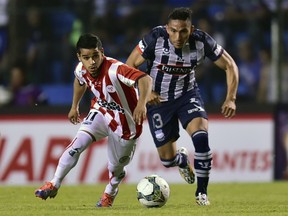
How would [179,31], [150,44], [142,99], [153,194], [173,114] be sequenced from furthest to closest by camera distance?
[173,114] → [150,44] → [179,31] → [153,194] → [142,99]

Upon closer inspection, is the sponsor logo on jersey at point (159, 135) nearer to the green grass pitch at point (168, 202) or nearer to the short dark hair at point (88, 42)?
the green grass pitch at point (168, 202)

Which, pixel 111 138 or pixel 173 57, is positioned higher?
pixel 173 57

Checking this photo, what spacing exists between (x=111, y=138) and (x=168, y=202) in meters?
1.40

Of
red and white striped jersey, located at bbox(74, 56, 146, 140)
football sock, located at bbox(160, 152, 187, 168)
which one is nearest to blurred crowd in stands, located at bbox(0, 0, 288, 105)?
football sock, located at bbox(160, 152, 187, 168)

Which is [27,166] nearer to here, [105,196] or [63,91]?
[63,91]

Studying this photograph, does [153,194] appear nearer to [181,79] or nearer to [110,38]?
[181,79]

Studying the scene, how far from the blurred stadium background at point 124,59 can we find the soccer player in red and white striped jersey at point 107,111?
19.6 ft

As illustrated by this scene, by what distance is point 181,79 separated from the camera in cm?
1102

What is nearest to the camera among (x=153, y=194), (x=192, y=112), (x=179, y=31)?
(x=153, y=194)

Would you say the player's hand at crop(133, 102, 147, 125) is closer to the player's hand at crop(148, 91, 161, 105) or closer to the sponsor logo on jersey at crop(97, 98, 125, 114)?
the sponsor logo on jersey at crop(97, 98, 125, 114)

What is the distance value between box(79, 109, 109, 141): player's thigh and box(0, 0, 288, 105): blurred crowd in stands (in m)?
6.52

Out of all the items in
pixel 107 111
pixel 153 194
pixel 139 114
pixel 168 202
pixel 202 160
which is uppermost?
pixel 139 114

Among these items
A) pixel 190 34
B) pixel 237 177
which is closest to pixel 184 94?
pixel 190 34

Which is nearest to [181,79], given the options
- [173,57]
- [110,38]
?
[173,57]
